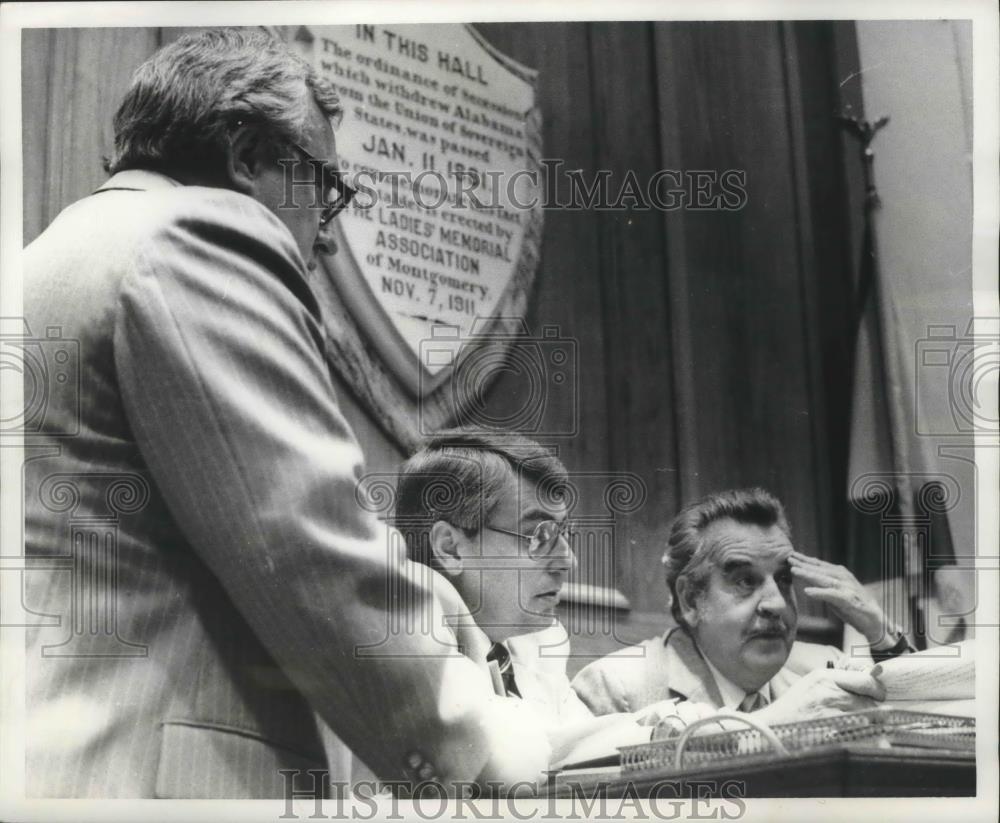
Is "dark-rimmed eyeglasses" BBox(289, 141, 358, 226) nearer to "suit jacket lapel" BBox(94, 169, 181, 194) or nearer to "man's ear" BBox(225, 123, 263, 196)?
"man's ear" BBox(225, 123, 263, 196)

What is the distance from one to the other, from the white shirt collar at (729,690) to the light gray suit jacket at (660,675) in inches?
0.5

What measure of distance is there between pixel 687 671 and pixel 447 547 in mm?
793

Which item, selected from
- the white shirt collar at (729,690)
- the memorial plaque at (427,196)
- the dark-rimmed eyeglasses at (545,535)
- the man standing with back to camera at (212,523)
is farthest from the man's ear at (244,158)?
the white shirt collar at (729,690)

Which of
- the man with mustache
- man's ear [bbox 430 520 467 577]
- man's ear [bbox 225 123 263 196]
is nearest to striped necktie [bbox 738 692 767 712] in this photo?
the man with mustache

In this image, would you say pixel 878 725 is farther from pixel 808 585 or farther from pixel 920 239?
pixel 920 239

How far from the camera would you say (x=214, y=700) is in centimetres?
435

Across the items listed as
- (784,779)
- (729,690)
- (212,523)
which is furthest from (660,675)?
(212,523)

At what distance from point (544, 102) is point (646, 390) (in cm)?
95

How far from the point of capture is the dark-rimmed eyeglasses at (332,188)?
4.82 meters

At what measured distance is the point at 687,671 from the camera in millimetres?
4797

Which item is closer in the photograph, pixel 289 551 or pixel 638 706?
pixel 289 551

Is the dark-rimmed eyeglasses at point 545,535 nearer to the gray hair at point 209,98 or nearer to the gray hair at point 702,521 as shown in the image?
the gray hair at point 702,521

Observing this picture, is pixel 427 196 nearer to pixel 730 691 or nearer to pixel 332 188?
pixel 332 188

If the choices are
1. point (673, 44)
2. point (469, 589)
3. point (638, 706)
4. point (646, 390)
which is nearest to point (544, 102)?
point (673, 44)
